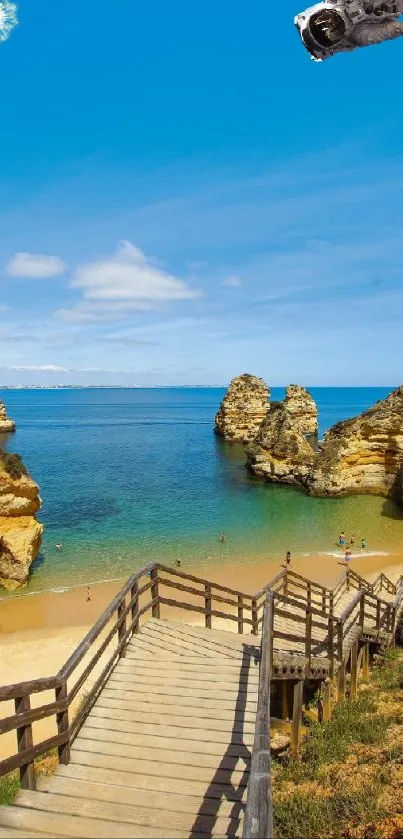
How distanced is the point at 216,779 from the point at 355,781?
3.00m

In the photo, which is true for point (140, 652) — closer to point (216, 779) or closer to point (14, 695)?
point (216, 779)

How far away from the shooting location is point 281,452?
161ft

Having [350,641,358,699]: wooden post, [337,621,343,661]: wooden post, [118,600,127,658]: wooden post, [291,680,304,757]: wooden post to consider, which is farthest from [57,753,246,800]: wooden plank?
[350,641,358,699]: wooden post

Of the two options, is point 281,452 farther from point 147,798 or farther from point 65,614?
point 147,798

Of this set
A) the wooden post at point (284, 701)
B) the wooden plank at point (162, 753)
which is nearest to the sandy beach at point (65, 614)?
the wooden post at point (284, 701)

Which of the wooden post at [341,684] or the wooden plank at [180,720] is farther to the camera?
the wooden post at [341,684]

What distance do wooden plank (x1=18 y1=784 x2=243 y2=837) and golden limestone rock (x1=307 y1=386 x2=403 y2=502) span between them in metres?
40.2

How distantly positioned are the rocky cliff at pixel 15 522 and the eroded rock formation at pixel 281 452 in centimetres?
2898

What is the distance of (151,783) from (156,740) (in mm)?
747

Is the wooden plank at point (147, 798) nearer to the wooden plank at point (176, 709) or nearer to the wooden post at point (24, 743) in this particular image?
the wooden post at point (24, 743)

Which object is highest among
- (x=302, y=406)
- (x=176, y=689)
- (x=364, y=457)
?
(x=302, y=406)

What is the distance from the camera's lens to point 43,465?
60.0 metres

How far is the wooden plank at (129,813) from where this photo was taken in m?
4.48

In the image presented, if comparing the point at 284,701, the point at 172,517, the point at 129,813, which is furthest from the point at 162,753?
the point at 172,517
